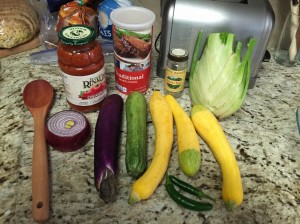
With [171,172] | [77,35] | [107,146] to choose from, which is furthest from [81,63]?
[171,172]

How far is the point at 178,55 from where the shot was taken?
0.73m

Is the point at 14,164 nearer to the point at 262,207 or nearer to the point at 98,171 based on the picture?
the point at 98,171

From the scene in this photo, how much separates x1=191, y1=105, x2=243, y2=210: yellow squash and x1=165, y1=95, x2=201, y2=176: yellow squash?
2cm

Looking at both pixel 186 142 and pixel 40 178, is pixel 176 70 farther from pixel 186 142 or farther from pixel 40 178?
pixel 40 178

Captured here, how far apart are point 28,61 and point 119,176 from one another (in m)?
0.53

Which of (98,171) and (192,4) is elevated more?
(192,4)

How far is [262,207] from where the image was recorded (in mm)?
580

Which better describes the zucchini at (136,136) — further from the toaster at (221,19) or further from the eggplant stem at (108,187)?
the toaster at (221,19)

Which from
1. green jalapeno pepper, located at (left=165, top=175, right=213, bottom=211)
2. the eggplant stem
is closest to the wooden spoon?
the eggplant stem

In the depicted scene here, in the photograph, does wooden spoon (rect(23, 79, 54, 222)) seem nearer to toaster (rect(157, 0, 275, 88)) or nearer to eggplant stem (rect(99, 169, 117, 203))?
eggplant stem (rect(99, 169, 117, 203))

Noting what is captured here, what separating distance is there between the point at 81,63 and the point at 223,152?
0.37 meters

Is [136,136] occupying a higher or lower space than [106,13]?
lower

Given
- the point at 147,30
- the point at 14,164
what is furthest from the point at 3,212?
the point at 147,30

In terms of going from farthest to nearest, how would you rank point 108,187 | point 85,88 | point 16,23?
1. point 16,23
2. point 85,88
3. point 108,187
